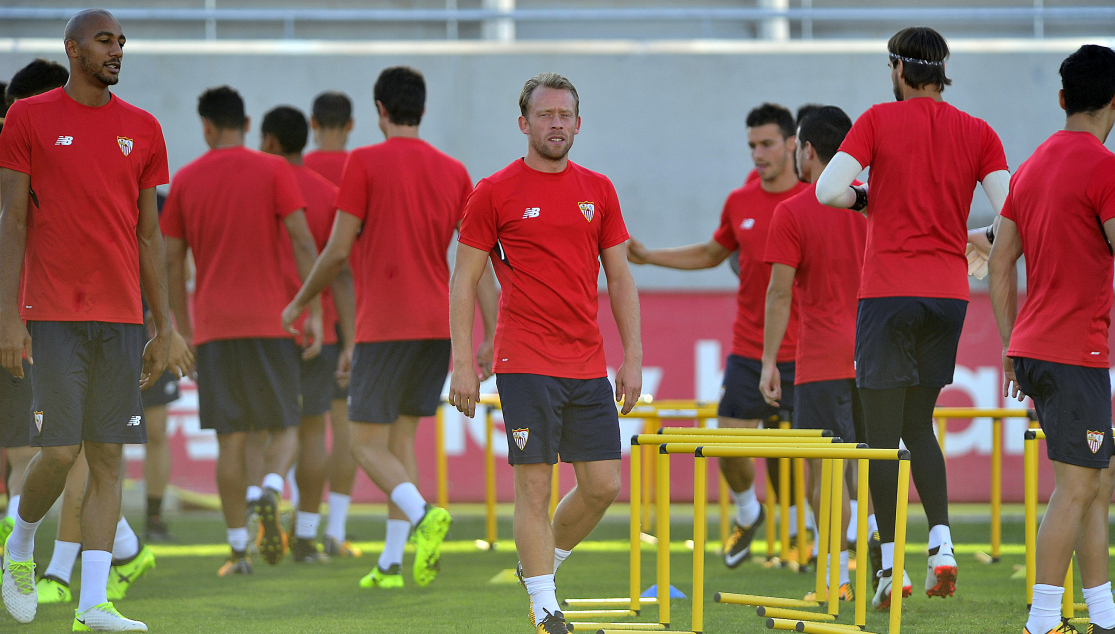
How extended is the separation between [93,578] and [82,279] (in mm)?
1169

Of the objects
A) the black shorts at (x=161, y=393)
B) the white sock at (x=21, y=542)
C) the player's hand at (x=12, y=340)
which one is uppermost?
the player's hand at (x=12, y=340)

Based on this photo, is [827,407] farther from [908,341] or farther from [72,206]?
[72,206]

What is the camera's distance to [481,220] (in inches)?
166

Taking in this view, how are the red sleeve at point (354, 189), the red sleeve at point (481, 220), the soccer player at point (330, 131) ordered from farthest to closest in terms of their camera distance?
1. the soccer player at point (330, 131)
2. the red sleeve at point (354, 189)
3. the red sleeve at point (481, 220)

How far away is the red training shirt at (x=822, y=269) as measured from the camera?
5598 millimetres

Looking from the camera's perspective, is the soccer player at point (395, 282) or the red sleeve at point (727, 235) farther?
the red sleeve at point (727, 235)

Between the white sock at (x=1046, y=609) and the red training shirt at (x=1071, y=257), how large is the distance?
78 centimetres

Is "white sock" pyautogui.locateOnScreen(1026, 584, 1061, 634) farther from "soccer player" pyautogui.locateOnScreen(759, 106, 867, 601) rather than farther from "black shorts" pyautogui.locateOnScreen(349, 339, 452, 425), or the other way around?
"black shorts" pyautogui.locateOnScreen(349, 339, 452, 425)

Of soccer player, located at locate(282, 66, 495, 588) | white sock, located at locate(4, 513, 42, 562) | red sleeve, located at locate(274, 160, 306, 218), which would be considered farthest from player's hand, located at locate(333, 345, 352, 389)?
white sock, located at locate(4, 513, 42, 562)

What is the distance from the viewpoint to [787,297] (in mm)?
5668

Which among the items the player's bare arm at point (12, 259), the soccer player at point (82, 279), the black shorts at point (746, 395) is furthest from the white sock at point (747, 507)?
the player's bare arm at point (12, 259)

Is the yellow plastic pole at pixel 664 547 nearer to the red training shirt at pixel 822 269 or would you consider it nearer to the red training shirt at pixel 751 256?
the red training shirt at pixel 822 269

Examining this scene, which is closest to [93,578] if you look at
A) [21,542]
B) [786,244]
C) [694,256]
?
[21,542]

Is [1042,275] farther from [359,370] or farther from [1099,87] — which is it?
[359,370]
